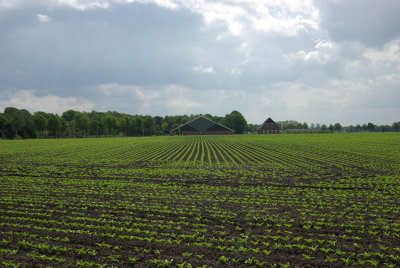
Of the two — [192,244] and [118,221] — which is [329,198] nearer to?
[192,244]

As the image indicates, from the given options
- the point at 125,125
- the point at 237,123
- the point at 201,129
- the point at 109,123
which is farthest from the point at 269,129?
the point at 109,123

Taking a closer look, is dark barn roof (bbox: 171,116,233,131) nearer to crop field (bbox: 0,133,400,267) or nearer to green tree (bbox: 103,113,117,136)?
green tree (bbox: 103,113,117,136)

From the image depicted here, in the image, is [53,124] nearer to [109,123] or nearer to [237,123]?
[109,123]

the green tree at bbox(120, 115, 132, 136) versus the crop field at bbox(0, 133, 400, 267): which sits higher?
the green tree at bbox(120, 115, 132, 136)

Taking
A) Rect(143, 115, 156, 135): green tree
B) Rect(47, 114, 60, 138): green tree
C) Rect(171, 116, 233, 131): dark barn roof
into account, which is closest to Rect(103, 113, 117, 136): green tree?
Rect(143, 115, 156, 135): green tree

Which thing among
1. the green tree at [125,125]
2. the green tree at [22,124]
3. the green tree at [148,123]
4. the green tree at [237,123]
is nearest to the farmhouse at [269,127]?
the green tree at [237,123]

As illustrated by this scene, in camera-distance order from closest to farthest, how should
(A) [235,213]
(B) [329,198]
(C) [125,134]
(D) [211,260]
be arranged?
(D) [211,260] < (A) [235,213] < (B) [329,198] < (C) [125,134]

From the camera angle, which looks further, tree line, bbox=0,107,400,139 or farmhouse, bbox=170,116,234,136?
farmhouse, bbox=170,116,234,136

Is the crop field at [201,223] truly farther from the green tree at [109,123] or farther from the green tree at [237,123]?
the green tree at [237,123]

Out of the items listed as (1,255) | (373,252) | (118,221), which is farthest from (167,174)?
(373,252)

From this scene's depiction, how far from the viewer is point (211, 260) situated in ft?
24.9

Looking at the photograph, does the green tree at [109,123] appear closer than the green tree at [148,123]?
Yes

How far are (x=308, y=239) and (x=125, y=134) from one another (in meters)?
160

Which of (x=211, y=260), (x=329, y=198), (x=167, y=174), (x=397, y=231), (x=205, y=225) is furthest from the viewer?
(x=167, y=174)
